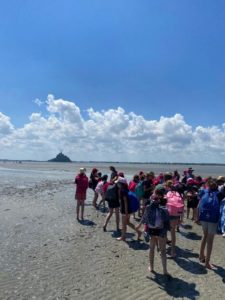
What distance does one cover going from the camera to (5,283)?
24.3ft

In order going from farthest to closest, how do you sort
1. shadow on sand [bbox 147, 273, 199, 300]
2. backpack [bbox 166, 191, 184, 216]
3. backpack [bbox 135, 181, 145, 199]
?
backpack [bbox 135, 181, 145, 199] → backpack [bbox 166, 191, 184, 216] → shadow on sand [bbox 147, 273, 199, 300]

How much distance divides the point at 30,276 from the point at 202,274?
384 centimetres

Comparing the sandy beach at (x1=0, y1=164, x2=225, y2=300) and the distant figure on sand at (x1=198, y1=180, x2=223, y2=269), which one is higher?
the distant figure on sand at (x1=198, y1=180, x2=223, y2=269)

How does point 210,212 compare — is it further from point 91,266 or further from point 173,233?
point 91,266

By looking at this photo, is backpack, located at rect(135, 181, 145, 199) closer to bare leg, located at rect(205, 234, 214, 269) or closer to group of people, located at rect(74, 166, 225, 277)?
group of people, located at rect(74, 166, 225, 277)

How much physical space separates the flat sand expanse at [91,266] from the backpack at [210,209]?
1.24m

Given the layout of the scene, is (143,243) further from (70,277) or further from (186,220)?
(186,220)

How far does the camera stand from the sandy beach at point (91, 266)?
7086mm

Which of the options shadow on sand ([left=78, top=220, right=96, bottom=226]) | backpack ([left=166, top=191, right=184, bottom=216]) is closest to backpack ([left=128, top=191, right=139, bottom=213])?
backpack ([left=166, top=191, right=184, bottom=216])

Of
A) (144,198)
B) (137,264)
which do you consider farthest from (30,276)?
(144,198)

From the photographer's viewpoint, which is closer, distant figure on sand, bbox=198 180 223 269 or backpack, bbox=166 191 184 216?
distant figure on sand, bbox=198 180 223 269

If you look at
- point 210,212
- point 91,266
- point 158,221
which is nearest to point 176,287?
point 158,221

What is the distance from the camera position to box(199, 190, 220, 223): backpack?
831cm

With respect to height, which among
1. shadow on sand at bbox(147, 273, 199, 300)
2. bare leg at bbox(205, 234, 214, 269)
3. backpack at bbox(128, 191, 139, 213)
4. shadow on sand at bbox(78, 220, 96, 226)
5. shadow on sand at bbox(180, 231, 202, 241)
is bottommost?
shadow on sand at bbox(147, 273, 199, 300)
